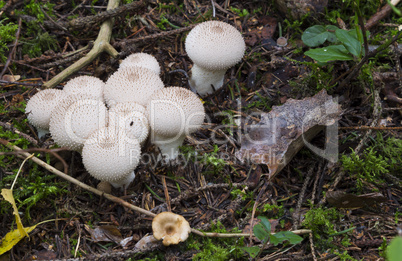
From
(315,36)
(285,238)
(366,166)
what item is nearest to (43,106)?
(285,238)

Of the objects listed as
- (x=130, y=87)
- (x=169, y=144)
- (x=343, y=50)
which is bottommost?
(x=169, y=144)

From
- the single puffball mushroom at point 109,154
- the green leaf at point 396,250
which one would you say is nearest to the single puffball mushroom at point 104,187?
the single puffball mushroom at point 109,154

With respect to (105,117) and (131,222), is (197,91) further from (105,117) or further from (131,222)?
(131,222)

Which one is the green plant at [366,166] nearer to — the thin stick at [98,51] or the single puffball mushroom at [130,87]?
the single puffball mushroom at [130,87]

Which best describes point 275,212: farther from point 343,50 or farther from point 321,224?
point 343,50

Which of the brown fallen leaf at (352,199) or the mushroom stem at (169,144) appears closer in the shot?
the brown fallen leaf at (352,199)

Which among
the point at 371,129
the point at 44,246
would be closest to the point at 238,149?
the point at 371,129

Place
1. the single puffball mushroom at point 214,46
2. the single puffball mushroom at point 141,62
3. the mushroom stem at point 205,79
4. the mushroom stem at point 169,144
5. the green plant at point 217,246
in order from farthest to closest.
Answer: the mushroom stem at point 205,79 < the single puffball mushroom at point 141,62 < the single puffball mushroom at point 214,46 < the mushroom stem at point 169,144 < the green plant at point 217,246
